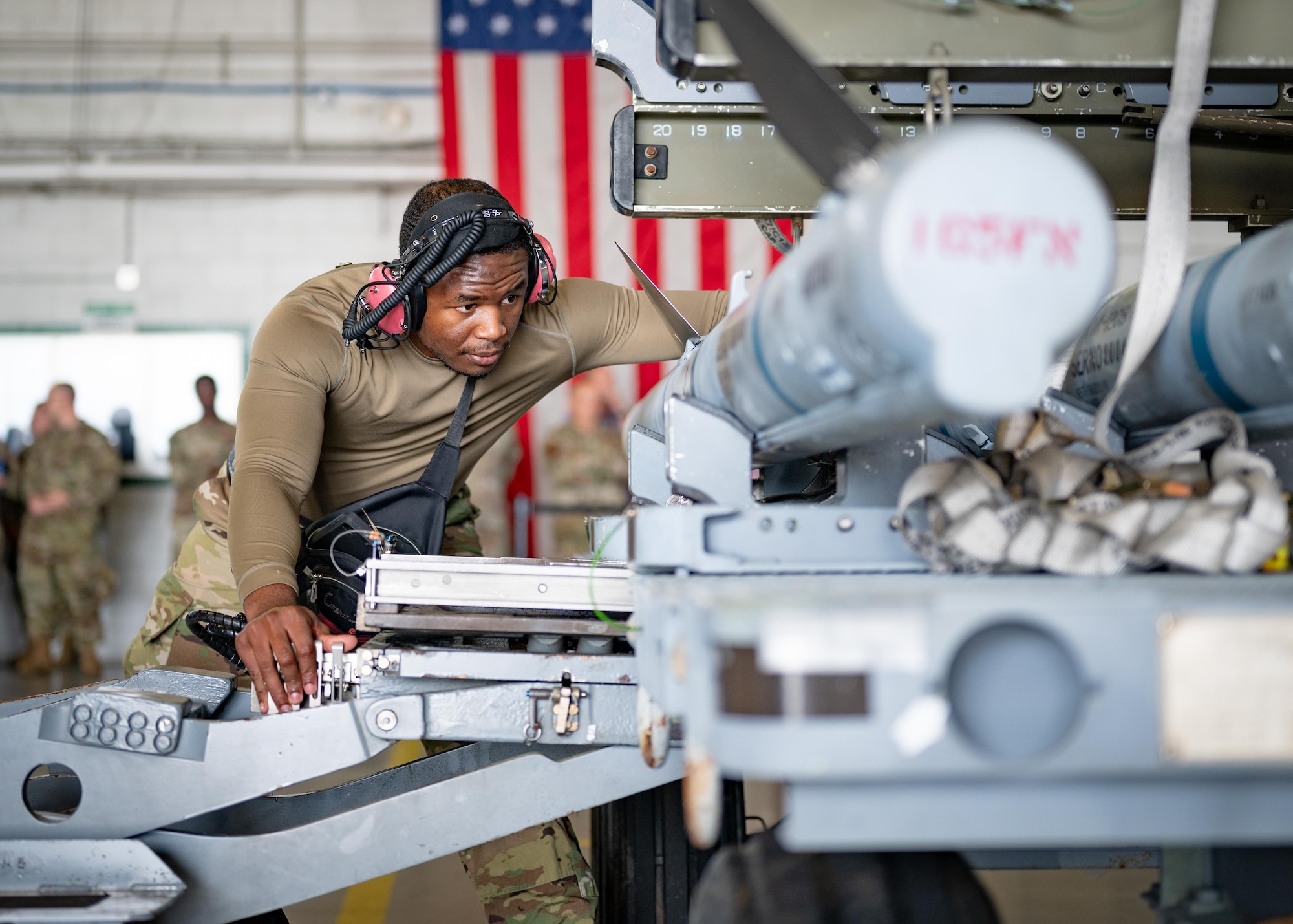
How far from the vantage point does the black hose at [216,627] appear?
6.78ft

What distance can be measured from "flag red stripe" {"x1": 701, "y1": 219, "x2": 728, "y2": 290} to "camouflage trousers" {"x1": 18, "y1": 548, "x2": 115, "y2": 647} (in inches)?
177

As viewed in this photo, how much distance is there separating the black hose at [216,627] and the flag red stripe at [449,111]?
5342mm

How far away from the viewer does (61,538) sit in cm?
742

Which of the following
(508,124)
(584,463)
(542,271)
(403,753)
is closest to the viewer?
(542,271)

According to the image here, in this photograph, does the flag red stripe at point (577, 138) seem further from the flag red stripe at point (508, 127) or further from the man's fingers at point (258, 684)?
the man's fingers at point (258, 684)

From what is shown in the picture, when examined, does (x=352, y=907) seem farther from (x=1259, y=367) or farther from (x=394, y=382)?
(x=1259, y=367)

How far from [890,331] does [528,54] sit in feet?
22.6

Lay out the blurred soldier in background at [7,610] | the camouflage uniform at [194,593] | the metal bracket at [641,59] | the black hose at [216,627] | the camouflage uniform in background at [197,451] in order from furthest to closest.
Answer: the blurred soldier in background at [7,610] → the camouflage uniform in background at [197,451] → the camouflage uniform at [194,593] → the black hose at [216,627] → the metal bracket at [641,59]

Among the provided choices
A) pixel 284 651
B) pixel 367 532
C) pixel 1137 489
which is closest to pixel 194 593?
pixel 367 532

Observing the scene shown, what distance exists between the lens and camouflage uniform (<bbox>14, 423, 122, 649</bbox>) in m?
7.38

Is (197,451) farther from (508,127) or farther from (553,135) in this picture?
(553,135)

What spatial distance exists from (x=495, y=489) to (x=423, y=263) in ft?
19.0

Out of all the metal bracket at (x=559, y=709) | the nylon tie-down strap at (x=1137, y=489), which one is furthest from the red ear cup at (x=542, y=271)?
the nylon tie-down strap at (x=1137, y=489)

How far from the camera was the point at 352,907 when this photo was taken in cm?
295
